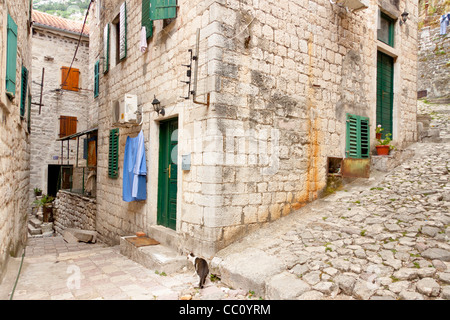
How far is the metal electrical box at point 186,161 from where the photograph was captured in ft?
16.0

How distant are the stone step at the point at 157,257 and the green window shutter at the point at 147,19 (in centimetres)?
399

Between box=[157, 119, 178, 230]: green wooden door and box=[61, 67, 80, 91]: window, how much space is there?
467 inches

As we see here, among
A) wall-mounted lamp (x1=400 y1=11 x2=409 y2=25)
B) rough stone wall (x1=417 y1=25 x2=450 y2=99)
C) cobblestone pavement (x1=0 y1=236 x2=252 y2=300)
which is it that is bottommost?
cobblestone pavement (x1=0 y1=236 x2=252 y2=300)

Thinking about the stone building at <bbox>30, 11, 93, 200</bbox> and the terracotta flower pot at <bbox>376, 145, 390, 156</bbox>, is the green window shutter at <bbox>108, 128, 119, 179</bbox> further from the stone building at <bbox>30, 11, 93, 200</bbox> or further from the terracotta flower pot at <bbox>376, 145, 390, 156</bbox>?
the stone building at <bbox>30, 11, 93, 200</bbox>

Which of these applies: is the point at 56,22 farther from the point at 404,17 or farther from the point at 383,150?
the point at 383,150

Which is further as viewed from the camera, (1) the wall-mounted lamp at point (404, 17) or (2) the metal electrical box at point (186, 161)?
(1) the wall-mounted lamp at point (404, 17)

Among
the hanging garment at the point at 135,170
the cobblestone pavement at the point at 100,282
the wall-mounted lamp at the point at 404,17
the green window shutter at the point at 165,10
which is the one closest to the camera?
the cobblestone pavement at the point at 100,282

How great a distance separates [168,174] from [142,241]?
4.15ft

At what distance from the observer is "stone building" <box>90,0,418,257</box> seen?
4594 mm

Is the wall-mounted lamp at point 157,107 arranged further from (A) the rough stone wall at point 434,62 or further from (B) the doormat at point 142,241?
(A) the rough stone wall at point 434,62

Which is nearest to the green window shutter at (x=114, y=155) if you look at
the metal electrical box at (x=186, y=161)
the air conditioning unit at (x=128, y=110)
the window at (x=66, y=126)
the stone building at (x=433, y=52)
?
the air conditioning unit at (x=128, y=110)

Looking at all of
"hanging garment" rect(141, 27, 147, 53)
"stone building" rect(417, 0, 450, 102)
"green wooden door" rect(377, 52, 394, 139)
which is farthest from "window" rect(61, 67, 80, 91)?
"stone building" rect(417, 0, 450, 102)

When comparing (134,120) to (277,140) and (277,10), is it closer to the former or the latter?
(277,140)

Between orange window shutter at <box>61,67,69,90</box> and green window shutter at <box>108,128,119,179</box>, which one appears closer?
green window shutter at <box>108,128,119,179</box>
